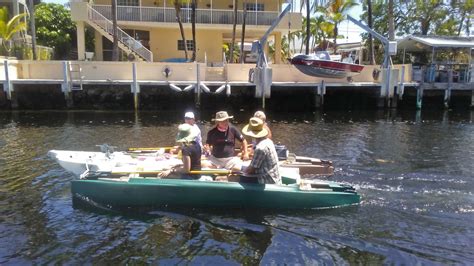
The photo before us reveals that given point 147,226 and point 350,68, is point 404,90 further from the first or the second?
point 147,226

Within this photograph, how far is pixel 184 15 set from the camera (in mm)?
33500

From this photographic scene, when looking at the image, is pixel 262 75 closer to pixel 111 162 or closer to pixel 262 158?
pixel 111 162

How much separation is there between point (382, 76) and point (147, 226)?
68.9 feet

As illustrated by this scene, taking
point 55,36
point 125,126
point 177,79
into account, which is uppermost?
point 55,36

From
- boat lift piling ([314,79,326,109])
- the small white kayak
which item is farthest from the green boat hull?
boat lift piling ([314,79,326,109])

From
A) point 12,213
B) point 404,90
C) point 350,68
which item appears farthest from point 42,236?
point 404,90

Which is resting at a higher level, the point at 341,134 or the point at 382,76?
the point at 382,76

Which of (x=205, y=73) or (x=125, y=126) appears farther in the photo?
(x=205, y=73)

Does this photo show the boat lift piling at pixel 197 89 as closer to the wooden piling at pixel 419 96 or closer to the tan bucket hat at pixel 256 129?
the wooden piling at pixel 419 96

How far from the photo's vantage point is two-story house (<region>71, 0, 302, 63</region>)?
3066 cm

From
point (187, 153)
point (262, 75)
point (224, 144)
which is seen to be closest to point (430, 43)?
point (262, 75)

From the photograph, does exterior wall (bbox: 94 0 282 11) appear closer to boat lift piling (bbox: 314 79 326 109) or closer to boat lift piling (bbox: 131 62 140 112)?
boat lift piling (bbox: 131 62 140 112)

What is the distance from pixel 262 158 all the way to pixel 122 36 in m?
24.6

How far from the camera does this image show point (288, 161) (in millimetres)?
10727
